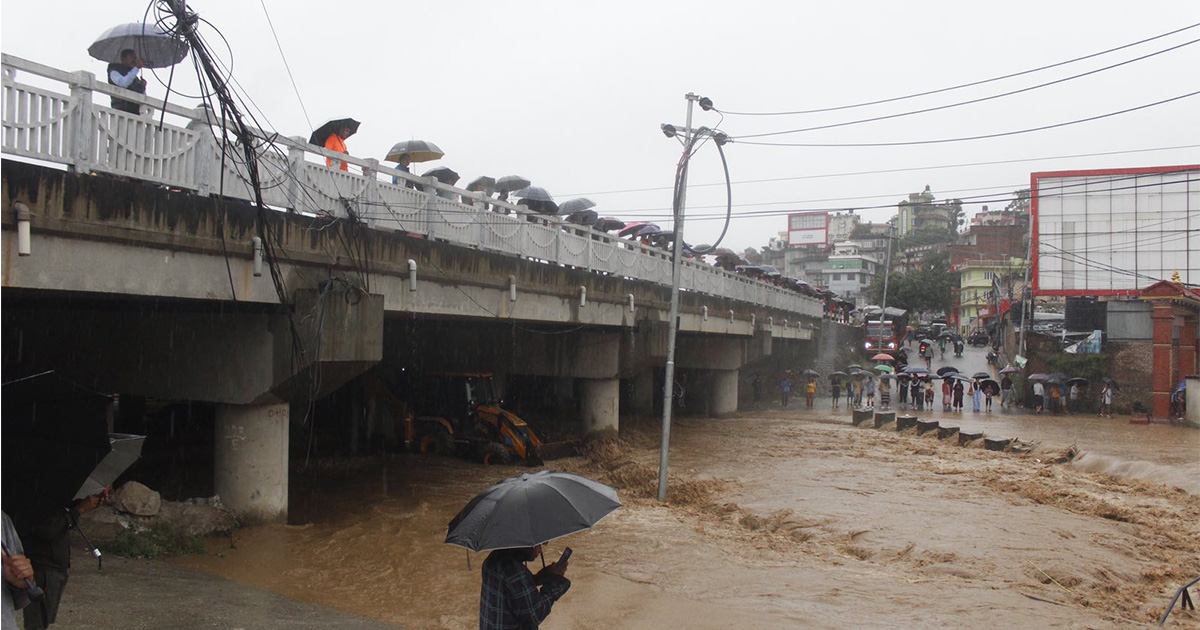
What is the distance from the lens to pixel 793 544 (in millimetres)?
13266

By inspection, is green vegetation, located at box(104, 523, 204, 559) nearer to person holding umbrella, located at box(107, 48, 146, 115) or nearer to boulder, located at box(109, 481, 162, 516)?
boulder, located at box(109, 481, 162, 516)

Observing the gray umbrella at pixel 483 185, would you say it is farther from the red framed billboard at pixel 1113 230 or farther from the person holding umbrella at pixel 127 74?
the red framed billboard at pixel 1113 230

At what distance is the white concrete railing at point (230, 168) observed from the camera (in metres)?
8.33

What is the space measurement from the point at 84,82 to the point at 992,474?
A: 1892cm

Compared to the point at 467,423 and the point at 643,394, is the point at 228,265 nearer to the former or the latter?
the point at 467,423

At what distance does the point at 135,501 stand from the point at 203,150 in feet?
14.1

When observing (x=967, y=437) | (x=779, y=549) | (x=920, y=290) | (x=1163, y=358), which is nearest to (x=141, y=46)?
(x=779, y=549)

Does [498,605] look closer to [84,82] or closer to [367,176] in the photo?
[84,82]

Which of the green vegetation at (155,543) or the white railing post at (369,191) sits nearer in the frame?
the green vegetation at (155,543)

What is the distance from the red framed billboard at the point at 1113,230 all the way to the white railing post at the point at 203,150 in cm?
3716

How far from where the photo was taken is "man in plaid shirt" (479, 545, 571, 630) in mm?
5367

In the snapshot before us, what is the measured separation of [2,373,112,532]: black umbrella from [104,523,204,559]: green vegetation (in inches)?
211

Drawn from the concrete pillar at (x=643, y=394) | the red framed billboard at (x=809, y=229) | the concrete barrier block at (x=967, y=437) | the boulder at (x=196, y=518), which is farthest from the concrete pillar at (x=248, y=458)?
the red framed billboard at (x=809, y=229)

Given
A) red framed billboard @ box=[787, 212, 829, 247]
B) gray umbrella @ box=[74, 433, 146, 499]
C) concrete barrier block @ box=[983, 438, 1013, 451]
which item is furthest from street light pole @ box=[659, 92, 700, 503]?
red framed billboard @ box=[787, 212, 829, 247]
